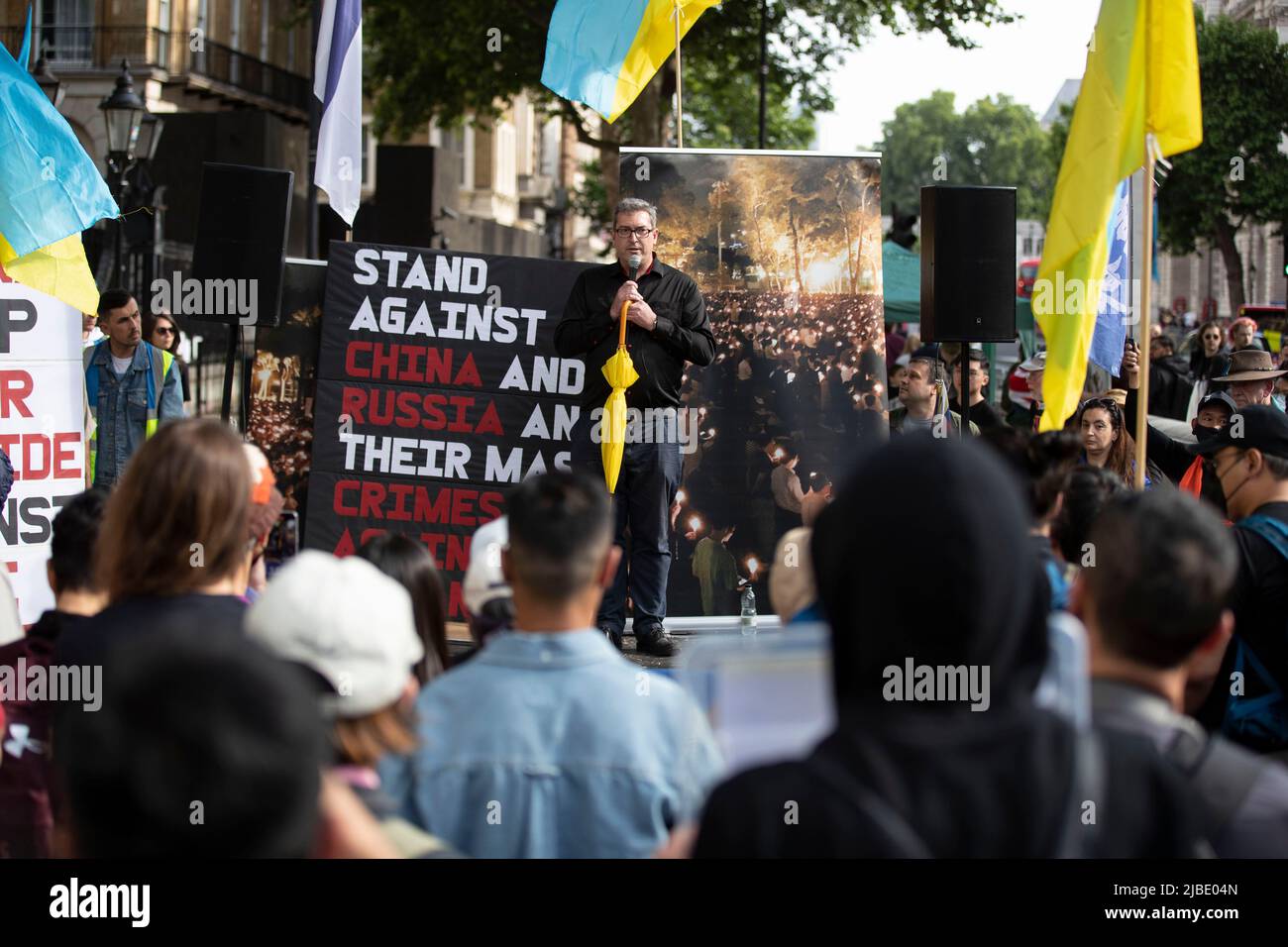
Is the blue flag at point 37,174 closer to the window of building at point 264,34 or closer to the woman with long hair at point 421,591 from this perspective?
the woman with long hair at point 421,591

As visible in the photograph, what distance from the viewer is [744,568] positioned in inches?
323

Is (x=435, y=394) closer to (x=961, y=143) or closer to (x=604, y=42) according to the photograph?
(x=604, y=42)

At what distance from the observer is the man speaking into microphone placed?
741cm

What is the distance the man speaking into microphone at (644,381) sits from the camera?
24.3 feet

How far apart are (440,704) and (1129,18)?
170 inches

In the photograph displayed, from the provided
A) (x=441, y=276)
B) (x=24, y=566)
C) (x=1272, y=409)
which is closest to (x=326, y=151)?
(x=441, y=276)

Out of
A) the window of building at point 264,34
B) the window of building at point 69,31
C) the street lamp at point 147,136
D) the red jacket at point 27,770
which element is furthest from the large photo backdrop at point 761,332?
the window of building at point 264,34

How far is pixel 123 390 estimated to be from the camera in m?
8.83

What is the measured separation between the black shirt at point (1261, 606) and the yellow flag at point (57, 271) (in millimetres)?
4923

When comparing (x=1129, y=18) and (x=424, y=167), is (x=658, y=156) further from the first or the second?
(x=424, y=167)

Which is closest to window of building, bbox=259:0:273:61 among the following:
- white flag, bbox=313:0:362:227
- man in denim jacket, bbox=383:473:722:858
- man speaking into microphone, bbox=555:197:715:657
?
white flag, bbox=313:0:362:227

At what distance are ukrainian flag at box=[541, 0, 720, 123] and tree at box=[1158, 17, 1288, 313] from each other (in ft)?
59.8

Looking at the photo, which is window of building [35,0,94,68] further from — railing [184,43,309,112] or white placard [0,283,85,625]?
white placard [0,283,85,625]
